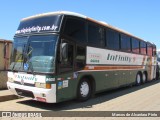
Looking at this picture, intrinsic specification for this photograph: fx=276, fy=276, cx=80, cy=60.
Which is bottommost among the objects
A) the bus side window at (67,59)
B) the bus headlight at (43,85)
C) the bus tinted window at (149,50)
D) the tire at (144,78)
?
the tire at (144,78)

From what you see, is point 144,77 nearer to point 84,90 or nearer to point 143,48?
point 143,48

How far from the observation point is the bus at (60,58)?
9000 mm

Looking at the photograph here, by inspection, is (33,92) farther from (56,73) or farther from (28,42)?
(28,42)

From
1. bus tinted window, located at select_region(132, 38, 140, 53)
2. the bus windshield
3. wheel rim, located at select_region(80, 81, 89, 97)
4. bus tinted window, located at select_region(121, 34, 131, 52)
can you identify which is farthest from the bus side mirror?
bus tinted window, located at select_region(132, 38, 140, 53)

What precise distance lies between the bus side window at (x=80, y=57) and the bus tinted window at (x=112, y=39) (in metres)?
2.54

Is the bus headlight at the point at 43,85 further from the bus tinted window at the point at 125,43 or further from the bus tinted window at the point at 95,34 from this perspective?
the bus tinted window at the point at 125,43

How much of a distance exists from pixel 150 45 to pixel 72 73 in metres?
13.0

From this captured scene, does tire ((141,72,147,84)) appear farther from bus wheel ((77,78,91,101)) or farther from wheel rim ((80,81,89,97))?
wheel rim ((80,81,89,97))

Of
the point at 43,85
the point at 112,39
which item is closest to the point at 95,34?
the point at 112,39

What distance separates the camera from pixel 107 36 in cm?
1286

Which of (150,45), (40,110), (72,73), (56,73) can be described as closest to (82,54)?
(72,73)

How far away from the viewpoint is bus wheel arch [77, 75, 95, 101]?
413 inches

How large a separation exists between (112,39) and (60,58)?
4988 mm

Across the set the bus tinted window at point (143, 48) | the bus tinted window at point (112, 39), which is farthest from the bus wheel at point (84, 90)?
the bus tinted window at point (143, 48)
